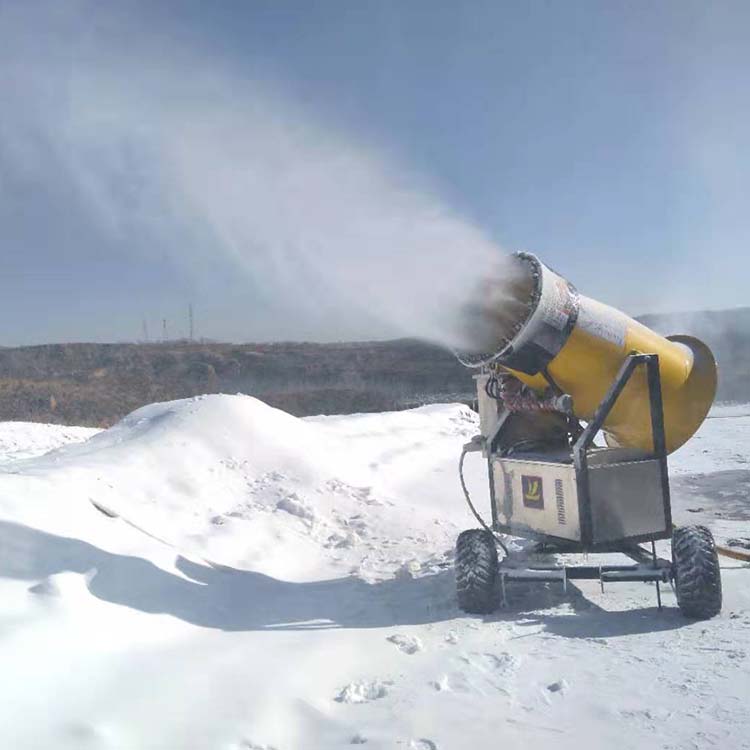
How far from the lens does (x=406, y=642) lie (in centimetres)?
561

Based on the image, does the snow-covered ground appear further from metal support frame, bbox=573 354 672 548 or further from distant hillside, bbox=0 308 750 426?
distant hillside, bbox=0 308 750 426

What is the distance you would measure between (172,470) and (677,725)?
7959 millimetres

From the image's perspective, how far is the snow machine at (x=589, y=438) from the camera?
6168 mm

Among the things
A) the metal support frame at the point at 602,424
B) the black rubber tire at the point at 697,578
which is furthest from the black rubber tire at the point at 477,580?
the black rubber tire at the point at 697,578

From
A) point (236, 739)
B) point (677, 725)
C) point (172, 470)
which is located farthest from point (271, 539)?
point (677, 725)

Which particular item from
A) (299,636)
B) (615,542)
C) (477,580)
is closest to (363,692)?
(299,636)

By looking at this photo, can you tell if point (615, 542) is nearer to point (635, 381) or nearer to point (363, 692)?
point (635, 381)

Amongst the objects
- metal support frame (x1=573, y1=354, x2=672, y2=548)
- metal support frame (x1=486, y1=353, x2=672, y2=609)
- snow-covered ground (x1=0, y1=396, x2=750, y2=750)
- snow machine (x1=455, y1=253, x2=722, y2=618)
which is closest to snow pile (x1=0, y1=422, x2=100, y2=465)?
snow-covered ground (x1=0, y1=396, x2=750, y2=750)

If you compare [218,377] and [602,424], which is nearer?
[602,424]

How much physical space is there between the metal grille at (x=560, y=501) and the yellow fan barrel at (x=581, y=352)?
758 mm

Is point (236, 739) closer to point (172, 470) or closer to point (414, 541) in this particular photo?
point (414, 541)

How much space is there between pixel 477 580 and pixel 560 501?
929 mm

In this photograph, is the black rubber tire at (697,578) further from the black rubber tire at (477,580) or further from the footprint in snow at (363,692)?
the footprint in snow at (363,692)

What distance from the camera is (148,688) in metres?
4.55
